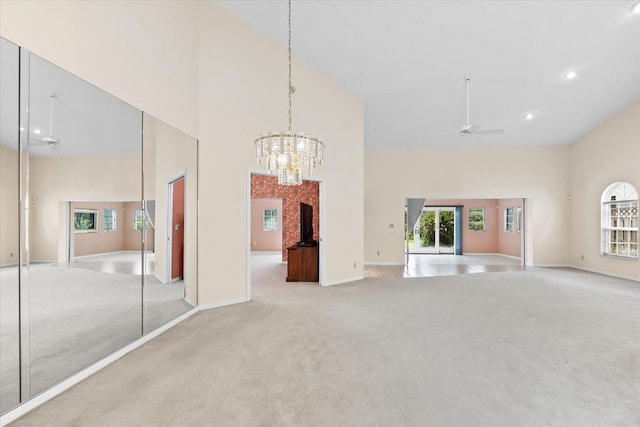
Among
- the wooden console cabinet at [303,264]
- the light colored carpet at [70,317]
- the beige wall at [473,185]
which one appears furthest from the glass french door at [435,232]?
the light colored carpet at [70,317]

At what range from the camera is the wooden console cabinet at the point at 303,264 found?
583 cm

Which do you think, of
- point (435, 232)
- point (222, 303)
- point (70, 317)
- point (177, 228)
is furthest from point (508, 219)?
point (70, 317)

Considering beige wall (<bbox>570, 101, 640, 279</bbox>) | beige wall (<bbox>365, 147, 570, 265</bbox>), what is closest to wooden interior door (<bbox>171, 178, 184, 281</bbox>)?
beige wall (<bbox>365, 147, 570, 265</bbox>)

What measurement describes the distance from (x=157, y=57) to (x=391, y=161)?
653cm

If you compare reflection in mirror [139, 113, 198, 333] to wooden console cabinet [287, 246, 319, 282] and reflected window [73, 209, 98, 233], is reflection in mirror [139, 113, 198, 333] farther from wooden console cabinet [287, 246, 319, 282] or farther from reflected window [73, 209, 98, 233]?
wooden console cabinet [287, 246, 319, 282]

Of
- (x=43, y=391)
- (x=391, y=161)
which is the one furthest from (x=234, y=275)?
(x=391, y=161)

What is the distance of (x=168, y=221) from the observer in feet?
11.3

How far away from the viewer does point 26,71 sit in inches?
74.5

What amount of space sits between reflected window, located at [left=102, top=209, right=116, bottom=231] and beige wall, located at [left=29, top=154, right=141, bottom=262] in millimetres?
127

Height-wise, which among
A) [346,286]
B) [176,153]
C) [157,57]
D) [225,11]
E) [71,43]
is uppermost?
[225,11]

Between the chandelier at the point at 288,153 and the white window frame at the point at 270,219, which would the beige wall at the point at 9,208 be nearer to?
the chandelier at the point at 288,153

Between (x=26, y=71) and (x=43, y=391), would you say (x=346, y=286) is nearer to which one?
(x=43, y=391)

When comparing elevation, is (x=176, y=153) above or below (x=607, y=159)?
below

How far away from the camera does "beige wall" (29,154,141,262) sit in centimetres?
201
